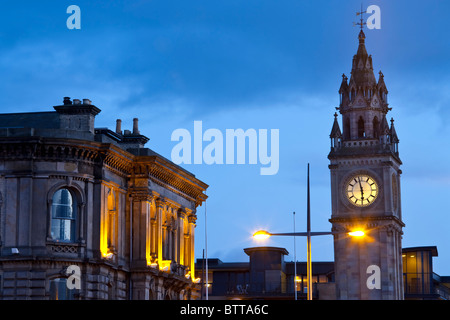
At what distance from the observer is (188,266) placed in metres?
90.1

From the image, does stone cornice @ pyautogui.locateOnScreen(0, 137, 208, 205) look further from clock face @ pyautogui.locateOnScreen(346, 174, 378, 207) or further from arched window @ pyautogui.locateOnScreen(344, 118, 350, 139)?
arched window @ pyautogui.locateOnScreen(344, 118, 350, 139)

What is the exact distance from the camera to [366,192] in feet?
478

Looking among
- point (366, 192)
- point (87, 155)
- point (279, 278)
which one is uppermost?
point (366, 192)

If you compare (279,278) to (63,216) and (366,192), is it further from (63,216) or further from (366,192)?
(63,216)

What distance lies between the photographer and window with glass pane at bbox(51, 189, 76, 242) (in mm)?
73969

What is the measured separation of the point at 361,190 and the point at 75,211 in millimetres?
76007

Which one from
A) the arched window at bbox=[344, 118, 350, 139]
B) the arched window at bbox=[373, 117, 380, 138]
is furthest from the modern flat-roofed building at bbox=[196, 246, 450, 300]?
the arched window at bbox=[344, 118, 350, 139]

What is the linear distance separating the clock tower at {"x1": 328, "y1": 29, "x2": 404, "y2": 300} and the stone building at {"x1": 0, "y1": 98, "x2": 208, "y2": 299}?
6380 centimetres

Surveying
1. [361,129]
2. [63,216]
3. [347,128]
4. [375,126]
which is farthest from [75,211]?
[375,126]

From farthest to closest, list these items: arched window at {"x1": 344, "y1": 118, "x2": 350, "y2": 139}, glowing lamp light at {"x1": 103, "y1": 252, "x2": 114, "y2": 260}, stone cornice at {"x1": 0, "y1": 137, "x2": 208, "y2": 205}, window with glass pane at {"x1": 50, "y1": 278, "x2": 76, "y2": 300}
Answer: arched window at {"x1": 344, "y1": 118, "x2": 350, "y2": 139} → glowing lamp light at {"x1": 103, "y1": 252, "x2": 114, "y2": 260} → stone cornice at {"x1": 0, "y1": 137, "x2": 208, "y2": 205} → window with glass pane at {"x1": 50, "y1": 278, "x2": 76, "y2": 300}

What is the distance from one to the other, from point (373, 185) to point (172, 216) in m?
63.6
